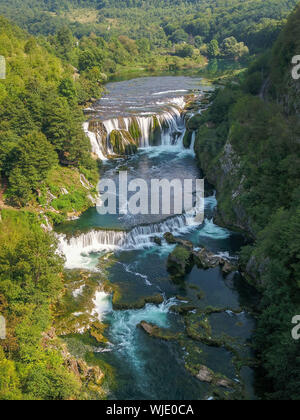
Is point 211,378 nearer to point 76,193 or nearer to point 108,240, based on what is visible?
point 108,240

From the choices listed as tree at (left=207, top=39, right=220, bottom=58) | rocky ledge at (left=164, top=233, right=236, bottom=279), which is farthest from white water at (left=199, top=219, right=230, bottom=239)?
tree at (left=207, top=39, right=220, bottom=58)

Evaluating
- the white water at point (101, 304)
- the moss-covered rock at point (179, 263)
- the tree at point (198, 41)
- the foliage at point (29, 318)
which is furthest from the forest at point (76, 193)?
the tree at point (198, 41)

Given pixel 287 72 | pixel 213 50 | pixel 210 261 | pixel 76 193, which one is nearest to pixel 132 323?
pixel 210 261

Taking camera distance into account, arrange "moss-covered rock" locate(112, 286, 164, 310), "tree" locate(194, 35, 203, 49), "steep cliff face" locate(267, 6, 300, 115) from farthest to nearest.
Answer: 1. "tree" locate(194, 35, 203, 49)
2. "steep cliff face" locate(267, 6, 300, 115)
3. "moss-covered rock" locate(112, 286, 164, 310)

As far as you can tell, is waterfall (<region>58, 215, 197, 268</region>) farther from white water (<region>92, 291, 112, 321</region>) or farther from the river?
white water (<region>92, 291, 112, 321</region>)

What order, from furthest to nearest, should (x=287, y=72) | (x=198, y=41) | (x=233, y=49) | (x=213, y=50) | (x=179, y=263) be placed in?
(x=198, y=41) → (x=213, y=50) → (x=233, y=49) → (x=287, y=72) → (x=179, y=263)

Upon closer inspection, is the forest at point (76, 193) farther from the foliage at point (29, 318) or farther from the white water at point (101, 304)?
the white water at point (101, 304)
